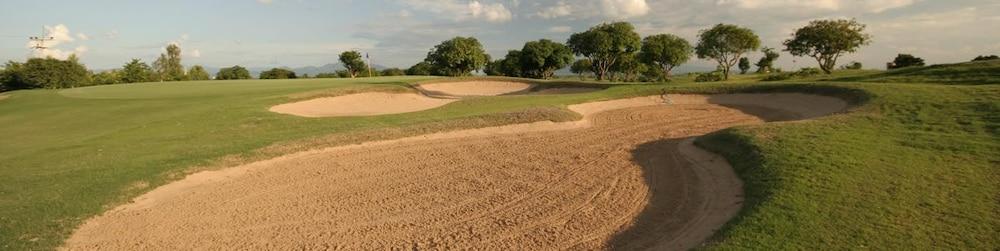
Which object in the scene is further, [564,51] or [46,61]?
[564,51]

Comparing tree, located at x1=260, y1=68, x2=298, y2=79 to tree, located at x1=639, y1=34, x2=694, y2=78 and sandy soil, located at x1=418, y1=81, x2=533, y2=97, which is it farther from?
tree, located at x1=639, y1=34, x2=694, y2=78

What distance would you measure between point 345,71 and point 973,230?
293 feet

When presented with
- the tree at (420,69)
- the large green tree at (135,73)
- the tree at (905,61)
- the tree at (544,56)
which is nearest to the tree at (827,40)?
the tree at (905,61)

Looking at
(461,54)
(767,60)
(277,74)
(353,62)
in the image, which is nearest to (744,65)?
(767,60)

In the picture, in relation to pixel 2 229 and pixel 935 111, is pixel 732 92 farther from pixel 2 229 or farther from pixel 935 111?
pixel 2 229

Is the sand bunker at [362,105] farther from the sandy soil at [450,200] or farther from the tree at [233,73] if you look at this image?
the tree at [233,73]

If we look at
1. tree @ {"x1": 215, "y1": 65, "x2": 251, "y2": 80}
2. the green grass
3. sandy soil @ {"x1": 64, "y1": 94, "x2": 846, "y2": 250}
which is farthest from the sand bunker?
tree @ {"x1": 215, "y1": 65, "x2": 251, "y2": 80}

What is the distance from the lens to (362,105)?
30047 mm

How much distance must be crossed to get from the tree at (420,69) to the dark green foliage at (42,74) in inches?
1862

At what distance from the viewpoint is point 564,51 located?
70625 mm

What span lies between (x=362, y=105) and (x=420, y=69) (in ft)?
191

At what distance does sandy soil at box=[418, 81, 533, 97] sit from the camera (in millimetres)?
39781

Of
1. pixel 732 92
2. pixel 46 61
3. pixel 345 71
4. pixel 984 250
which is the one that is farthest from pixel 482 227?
pixel 345 71

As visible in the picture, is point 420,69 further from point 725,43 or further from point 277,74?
point 725,43
